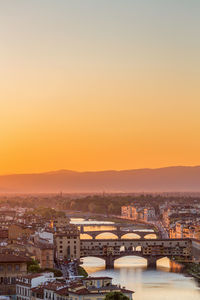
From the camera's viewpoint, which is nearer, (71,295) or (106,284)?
(71,295)

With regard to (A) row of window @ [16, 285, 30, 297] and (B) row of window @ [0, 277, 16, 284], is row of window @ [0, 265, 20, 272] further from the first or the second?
(A) row of window @ [16, 285, 30, 297]

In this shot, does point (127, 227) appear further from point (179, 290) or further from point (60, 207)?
point (60, 207)

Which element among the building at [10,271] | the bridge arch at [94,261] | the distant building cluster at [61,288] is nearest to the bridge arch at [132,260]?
the bridge arch at [94,261]

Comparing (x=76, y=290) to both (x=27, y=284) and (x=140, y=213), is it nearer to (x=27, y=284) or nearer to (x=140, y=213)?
(x=27, y=284)

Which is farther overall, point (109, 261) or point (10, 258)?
point (109, 261)

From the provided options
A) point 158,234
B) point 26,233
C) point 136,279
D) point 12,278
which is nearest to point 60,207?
point 158,234

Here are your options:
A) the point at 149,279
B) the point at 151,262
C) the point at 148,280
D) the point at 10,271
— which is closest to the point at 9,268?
the point at 10,271
